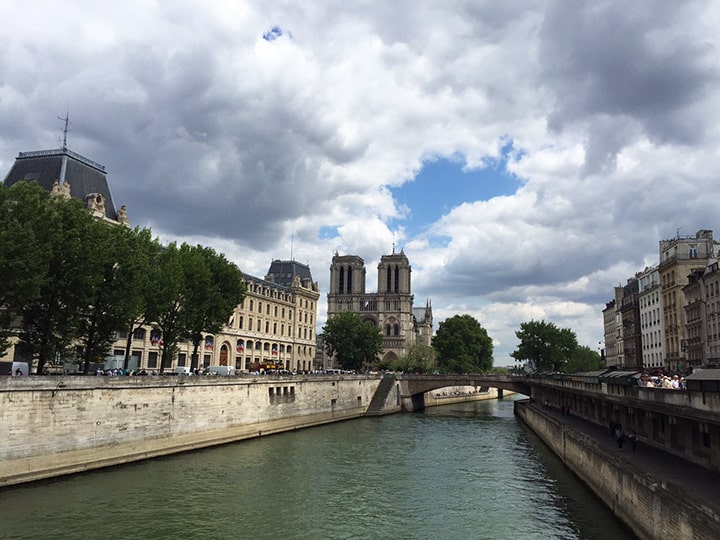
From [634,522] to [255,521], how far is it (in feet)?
49.7

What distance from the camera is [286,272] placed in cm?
11719

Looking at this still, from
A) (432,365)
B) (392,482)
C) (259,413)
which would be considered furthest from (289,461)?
(432,365)

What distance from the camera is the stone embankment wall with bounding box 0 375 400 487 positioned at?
98.9ft

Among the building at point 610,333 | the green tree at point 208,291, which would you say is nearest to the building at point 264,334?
the green tree at point 208,291

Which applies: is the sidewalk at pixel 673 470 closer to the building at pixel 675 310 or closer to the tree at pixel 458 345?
the building at pixel 675 310

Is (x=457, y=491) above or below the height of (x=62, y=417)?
below

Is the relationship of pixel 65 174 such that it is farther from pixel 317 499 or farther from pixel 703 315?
pixel 703 315

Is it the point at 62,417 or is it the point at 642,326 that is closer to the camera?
the point at 62,417

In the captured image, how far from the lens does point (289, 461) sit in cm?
3862

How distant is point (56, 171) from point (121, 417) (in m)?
30.8

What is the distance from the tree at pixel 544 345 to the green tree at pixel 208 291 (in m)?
75.6

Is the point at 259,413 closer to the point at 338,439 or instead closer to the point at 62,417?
the point at 338,439

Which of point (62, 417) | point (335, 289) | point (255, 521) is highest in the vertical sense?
point (335, 289)

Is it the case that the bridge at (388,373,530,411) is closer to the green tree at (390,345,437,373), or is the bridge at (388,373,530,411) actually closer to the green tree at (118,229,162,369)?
the green tree at (390,345,437,373)
